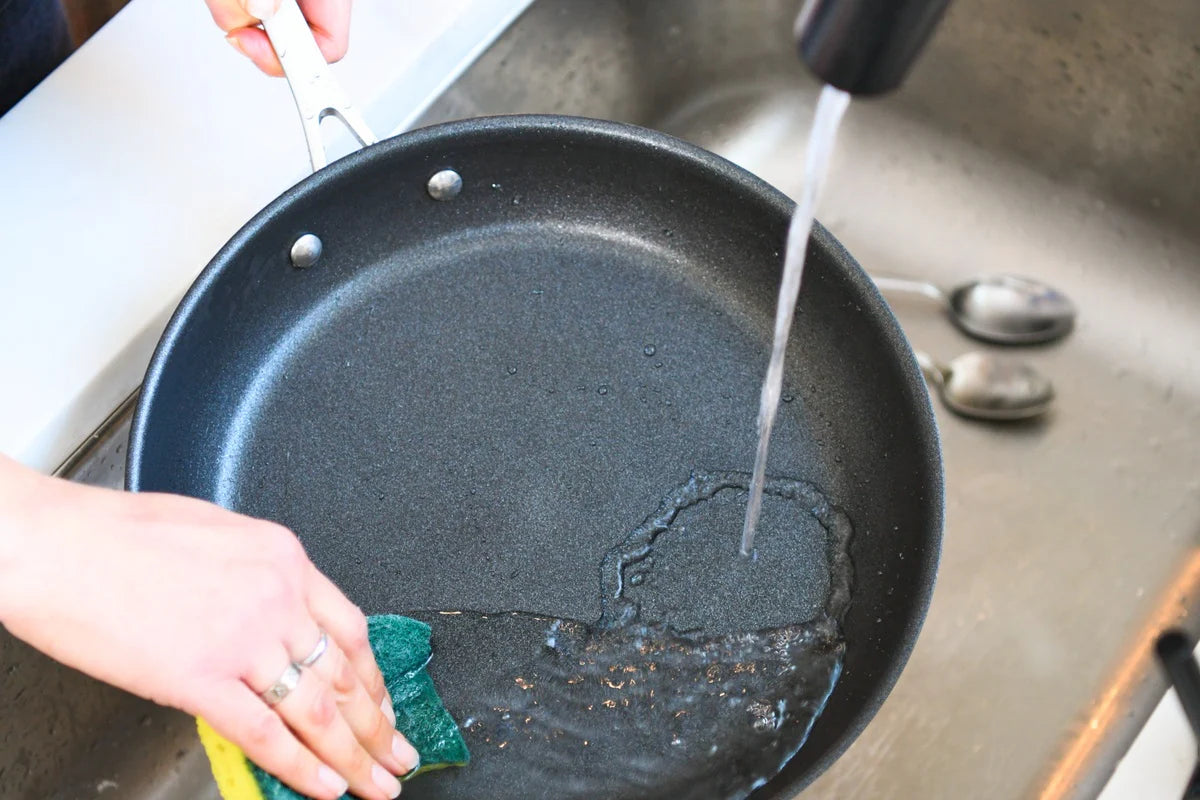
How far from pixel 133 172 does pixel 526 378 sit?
305mm

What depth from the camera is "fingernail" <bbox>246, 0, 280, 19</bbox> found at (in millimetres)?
605

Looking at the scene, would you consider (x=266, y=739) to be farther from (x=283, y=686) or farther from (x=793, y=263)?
(x=793, y=263)

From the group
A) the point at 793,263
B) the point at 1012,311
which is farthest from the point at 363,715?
the point at 1012,311

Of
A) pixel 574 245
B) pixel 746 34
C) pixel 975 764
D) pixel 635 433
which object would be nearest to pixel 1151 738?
pixel 975 764

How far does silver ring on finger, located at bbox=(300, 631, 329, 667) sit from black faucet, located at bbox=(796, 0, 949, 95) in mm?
323

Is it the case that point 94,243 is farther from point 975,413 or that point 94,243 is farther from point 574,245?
point 975,413

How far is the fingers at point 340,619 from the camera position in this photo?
18.1 inches

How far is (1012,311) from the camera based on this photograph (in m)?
0.99

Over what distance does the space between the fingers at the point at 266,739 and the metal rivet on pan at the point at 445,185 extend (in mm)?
411

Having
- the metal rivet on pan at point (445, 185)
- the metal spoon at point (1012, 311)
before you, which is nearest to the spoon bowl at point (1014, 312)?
the metal spoon at point (1012, 311)

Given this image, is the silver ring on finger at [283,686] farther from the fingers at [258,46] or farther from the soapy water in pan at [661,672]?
the fingers at [258,46]

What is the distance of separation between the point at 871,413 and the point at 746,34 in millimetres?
503

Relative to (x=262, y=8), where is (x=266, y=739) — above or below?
below

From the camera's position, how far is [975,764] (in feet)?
2.69
